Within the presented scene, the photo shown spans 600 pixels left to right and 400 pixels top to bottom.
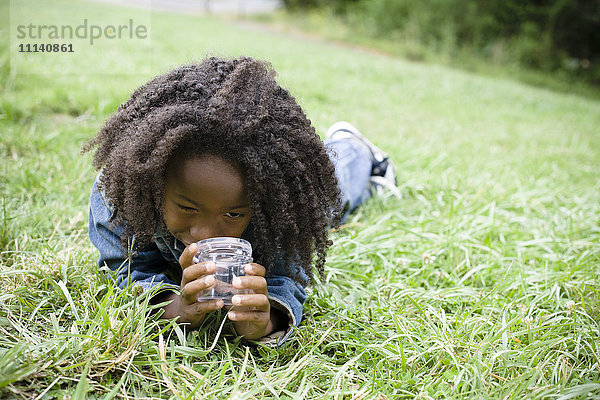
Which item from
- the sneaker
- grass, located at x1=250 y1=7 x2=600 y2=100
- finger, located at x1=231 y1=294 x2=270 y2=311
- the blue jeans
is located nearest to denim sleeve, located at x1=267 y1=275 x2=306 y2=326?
finger, located at x1=231 y1=294 x2=270 y2=311

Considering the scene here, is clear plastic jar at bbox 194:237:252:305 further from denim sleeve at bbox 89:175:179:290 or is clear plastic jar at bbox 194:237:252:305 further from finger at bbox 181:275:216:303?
denim sleeve at bbox 89:175:179:290

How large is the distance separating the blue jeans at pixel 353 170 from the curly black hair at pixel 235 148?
→ 0.96 metres

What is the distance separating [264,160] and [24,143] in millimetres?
2186

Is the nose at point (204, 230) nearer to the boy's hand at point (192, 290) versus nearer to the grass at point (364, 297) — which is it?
the boy's hand at point (192, 290)

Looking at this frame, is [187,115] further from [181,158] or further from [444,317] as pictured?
[444,317]

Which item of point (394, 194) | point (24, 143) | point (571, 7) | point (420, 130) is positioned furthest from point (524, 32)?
point (24, 143)

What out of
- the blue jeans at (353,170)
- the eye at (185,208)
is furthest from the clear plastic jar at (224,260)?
the blue jeans at (353,170)

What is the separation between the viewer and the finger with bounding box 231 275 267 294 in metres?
1.47

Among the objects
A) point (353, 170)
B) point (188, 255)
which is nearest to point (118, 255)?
point (188, 255)

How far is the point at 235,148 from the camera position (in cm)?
148

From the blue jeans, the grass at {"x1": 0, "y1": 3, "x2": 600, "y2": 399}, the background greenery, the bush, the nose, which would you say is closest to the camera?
the grass at {"x1": 0, "y1": 3, "x2": 600, "y2": 399}

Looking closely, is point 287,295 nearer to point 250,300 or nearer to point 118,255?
point 250,300

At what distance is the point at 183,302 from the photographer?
154 centimetres

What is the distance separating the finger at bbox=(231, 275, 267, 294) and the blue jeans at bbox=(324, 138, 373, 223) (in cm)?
124
